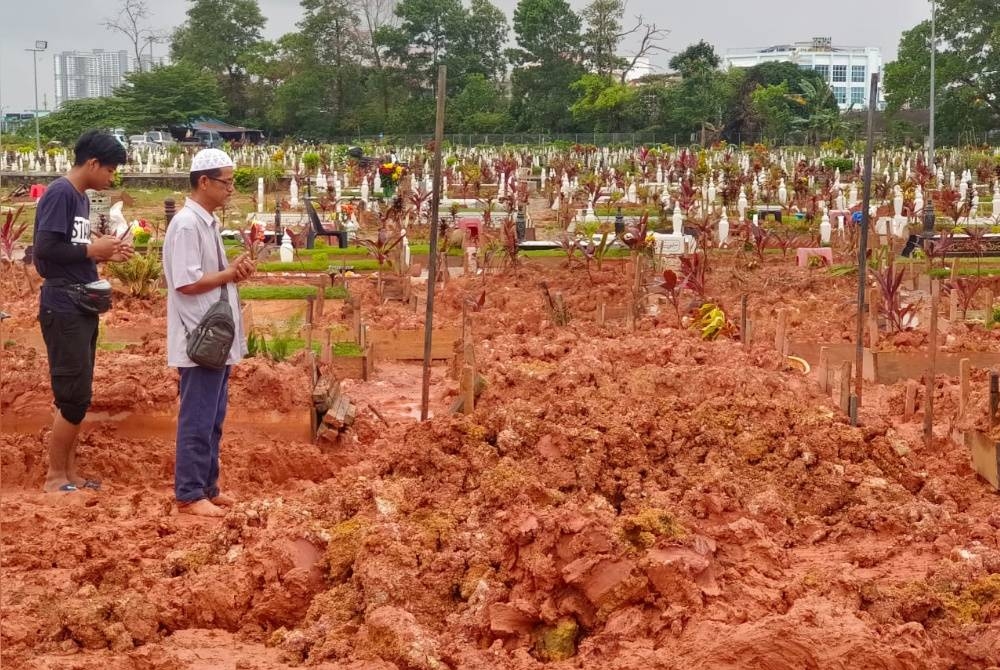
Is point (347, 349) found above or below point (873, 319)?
below

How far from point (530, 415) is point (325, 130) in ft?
182

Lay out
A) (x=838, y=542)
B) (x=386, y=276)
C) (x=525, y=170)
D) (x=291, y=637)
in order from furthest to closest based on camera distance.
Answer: (x=525, y=170) → (x=386, y=276) → (x=838, y=542) → (x=291, y=637)

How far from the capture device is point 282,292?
11680 millimetres

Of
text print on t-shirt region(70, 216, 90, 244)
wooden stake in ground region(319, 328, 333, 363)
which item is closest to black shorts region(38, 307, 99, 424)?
text print on t-shirt region(70, 216, 90, 244)

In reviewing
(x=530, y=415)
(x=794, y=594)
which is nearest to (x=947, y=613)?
(x=794, y=594)

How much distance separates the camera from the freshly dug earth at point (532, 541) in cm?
371

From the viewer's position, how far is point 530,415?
563 cm

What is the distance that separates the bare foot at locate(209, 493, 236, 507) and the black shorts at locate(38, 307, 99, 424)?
710mm

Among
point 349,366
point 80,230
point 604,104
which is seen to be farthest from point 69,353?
point 604,104

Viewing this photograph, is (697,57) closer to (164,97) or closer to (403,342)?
(164,97)

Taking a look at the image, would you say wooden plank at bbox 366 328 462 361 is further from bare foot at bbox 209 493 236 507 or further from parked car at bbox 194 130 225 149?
parked car at bbox 194 130 225 149

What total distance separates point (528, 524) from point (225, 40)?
223ft

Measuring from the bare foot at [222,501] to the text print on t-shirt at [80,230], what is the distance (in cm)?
122

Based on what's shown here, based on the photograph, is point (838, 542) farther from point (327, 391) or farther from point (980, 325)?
point (980, 325)
